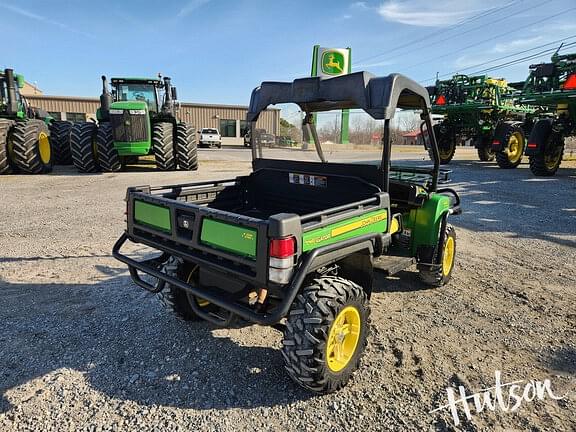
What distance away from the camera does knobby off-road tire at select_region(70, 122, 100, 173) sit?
1227 cm

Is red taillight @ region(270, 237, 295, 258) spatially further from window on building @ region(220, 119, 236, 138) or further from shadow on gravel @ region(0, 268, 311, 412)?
window on building @ region(220, 119, 236, 138)

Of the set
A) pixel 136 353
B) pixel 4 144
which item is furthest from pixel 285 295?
pixel 4 144

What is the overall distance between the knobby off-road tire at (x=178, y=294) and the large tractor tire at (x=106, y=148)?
402 inches

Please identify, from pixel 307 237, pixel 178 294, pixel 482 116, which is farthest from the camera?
pixel 482 116

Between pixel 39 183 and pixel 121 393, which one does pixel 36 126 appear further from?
pixel 121 393

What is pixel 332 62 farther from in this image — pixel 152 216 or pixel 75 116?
pixel 75 116

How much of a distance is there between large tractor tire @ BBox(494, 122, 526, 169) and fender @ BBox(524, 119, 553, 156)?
5.73ft

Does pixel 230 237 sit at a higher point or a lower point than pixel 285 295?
higher

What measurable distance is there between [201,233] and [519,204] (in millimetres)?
8357

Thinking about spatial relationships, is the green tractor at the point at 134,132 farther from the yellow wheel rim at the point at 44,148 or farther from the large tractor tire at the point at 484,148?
the large tractor tire at the point at 484,148

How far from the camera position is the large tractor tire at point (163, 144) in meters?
12.5

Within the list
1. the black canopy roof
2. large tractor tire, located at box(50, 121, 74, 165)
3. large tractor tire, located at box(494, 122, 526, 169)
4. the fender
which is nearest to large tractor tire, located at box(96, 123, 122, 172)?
large tractor tire, located at box(50, 121, 74, 165)

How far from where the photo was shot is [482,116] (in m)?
16.1

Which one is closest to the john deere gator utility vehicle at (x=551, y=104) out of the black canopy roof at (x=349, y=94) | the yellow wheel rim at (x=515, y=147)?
the yellow wheel rim at (x=515, y=147)
